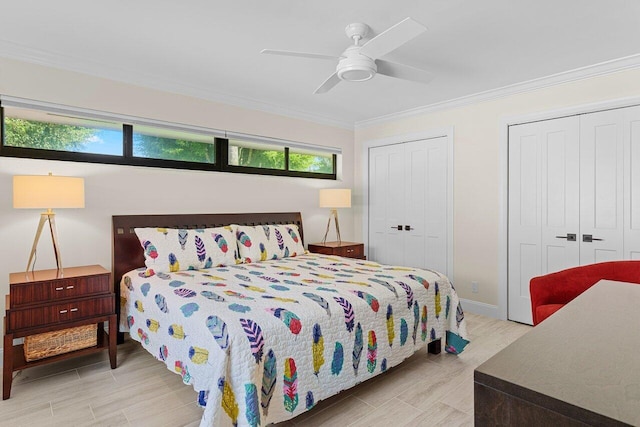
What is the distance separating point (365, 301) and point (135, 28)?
2.46m

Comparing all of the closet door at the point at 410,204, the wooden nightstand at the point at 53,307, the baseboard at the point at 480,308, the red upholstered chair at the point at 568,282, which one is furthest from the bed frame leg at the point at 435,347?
the wooden nightstand at the point at 53,307

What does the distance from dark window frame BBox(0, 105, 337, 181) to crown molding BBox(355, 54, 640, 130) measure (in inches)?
62.1

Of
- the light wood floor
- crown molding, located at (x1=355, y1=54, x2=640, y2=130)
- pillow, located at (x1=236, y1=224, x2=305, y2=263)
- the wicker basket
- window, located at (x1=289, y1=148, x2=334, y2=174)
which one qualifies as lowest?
the light wood floor

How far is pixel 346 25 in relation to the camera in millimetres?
2461

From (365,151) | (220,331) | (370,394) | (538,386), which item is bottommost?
(370,394)

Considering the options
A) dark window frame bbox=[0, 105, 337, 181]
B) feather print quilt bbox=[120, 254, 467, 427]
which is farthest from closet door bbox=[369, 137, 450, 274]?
feather print quilt bbox=[120, 254, 467, 427]

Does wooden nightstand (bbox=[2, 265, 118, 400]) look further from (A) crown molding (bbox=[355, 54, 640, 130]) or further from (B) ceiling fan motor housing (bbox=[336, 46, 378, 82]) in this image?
(A) crown molding (bbox=[355, 54, 640, 130])

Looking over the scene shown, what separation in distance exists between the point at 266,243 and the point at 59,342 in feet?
6.07

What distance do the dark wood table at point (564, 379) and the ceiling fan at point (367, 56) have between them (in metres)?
1.72

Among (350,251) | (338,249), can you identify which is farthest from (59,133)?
(350,251)

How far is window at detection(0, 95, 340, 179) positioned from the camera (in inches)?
116

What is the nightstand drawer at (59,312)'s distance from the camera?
2.40 meters

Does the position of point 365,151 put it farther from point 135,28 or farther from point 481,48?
point 135,28

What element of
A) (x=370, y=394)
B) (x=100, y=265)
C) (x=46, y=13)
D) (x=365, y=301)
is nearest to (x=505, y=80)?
(x=365, y=301)
